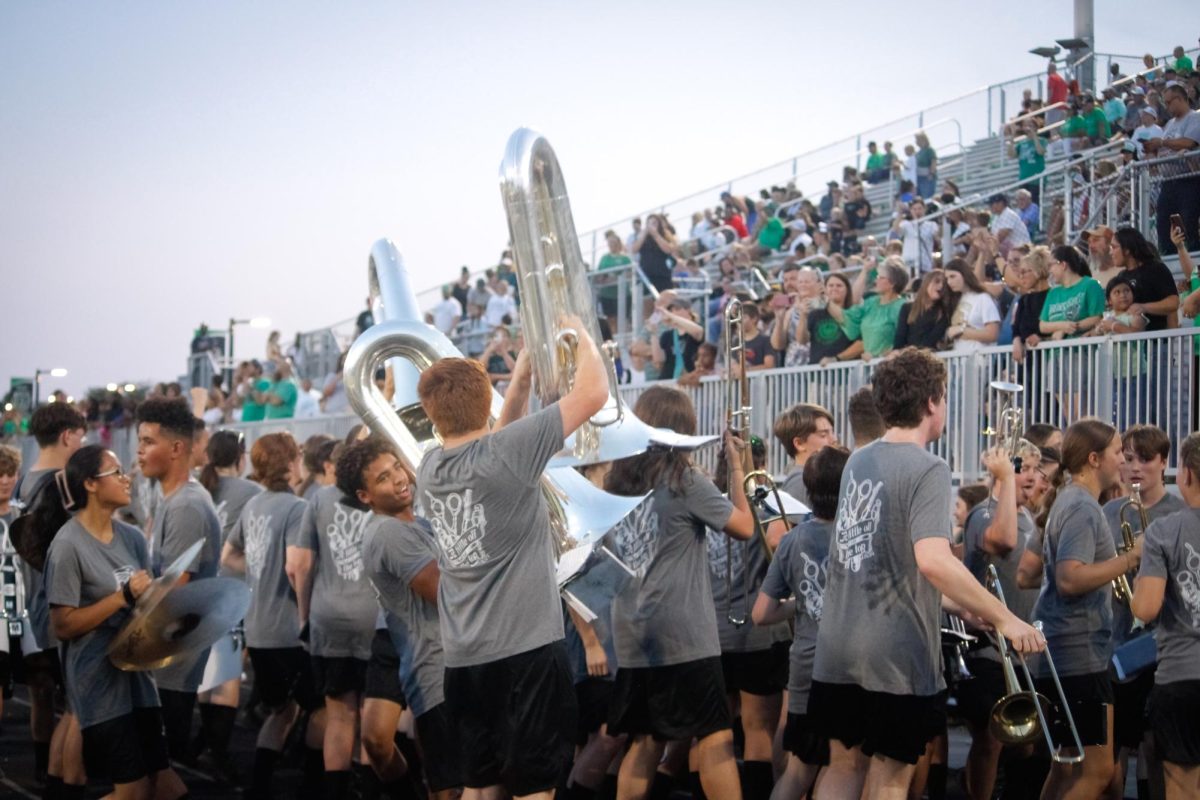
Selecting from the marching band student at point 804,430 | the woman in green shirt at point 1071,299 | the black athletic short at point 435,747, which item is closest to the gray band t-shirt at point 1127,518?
the marching band student at point 804,430

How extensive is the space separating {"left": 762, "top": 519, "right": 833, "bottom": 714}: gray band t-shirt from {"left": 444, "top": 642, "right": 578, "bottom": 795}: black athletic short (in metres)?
1.63

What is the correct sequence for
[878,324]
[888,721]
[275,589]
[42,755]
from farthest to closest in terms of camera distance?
[878,324] → [42,755] → [275,589] → [888,721]

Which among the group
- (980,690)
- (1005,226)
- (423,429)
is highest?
(1005,226)

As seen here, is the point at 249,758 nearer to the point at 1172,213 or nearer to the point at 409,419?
the point at 409,419

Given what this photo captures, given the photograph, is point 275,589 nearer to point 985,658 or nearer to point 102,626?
point 102,626

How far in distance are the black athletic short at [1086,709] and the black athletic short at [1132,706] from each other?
800mm

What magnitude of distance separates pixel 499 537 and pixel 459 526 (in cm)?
16

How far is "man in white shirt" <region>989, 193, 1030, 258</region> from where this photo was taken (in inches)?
533

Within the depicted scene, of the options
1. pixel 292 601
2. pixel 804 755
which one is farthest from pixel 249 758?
pixel 804 755

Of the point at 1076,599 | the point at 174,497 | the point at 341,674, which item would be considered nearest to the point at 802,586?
the point at 1076,599

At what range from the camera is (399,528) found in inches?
259

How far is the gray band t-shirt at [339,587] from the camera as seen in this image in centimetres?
789

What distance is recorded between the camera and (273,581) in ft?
29.6

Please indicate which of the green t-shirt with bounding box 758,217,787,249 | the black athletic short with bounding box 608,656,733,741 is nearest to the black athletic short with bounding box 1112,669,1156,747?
the black athletic short with bounding box 608,656,733,741
